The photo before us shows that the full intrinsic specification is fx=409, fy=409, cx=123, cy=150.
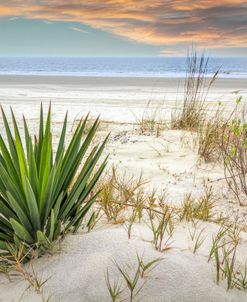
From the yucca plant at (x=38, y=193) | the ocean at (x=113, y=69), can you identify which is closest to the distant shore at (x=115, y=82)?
the ocean at (x=113, y=69)

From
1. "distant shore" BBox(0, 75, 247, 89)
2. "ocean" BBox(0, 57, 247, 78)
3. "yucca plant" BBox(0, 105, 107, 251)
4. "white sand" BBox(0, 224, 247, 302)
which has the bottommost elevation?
"ocean" BBox(0, 57, 247, 78)

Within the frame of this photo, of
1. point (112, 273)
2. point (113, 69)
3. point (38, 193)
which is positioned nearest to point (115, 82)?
point (38, 193)

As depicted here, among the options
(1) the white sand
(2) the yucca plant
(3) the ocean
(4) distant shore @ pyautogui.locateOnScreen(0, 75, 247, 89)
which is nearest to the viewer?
(1) the white sand

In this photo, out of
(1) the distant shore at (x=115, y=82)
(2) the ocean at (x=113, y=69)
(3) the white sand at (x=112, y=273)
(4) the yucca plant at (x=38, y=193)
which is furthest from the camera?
(2) the ocean at (x=113, y=69)

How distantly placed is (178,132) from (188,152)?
109 cm

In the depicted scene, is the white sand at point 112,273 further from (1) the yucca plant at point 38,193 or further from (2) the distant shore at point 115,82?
(2) the distant shore at point 115,82

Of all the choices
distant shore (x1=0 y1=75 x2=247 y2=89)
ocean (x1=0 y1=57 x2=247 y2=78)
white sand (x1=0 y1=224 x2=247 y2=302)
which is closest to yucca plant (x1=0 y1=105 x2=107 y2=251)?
white sand (x1=0 y1=224 x2=247 y2=302)

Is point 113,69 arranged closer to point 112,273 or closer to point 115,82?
point 115,82

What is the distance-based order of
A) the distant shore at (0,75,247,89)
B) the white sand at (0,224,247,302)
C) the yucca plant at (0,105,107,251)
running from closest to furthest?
the white sand at (0,224,247,302) → the yucca plant at (0,105,107,251) → the distant shore at (0,75,247,89)

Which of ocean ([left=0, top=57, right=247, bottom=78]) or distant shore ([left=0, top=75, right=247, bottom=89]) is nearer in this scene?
distant shore ([left=0, top=75, right=247, bottom=89])

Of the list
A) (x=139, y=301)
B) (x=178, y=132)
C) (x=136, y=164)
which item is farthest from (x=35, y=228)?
(x=178, y=132)

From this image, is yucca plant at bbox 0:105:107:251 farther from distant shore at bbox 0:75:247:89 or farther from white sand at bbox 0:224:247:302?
distant shore at bbox 0:75:247:89

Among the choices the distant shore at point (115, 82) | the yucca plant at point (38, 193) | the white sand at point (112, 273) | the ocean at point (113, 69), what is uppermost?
the yucca plant at point (38, 193)

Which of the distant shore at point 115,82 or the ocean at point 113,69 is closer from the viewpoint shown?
the distant shore at point 115,82
